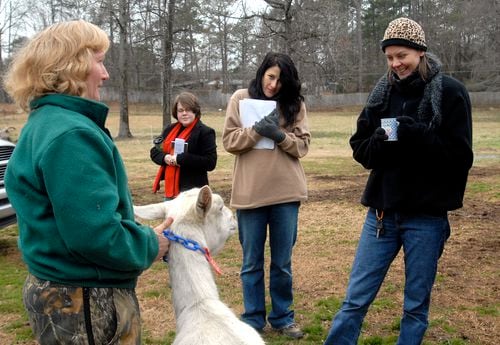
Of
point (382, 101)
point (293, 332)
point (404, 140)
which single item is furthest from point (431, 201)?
point (293, 332)

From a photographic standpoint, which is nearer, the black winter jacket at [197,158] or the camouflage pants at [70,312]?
the camouflage pants at [70,312]

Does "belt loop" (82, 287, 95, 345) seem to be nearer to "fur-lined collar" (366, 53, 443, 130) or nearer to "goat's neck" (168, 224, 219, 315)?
"goat's neck" (168, 224, 219, 315)

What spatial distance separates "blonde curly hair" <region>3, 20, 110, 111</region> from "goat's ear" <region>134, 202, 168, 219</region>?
2.90ft

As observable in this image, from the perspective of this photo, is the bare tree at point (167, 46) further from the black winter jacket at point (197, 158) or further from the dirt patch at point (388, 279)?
the black winter jacket at point (197, 158)

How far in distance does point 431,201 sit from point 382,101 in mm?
758

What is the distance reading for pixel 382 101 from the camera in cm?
383

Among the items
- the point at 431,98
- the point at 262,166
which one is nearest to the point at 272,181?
the point at 262,166

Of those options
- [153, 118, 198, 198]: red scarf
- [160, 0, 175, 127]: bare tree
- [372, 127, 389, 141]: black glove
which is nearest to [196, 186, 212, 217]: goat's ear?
[372, 127, 389, 141]: black glove

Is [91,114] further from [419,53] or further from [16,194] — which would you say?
[419,53]

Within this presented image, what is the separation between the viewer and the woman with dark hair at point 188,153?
6.12m

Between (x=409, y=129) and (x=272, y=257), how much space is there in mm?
1894

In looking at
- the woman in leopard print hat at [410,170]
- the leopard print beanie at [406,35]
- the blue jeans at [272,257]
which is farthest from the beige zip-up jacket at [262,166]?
the leopard print beanie at [406,35]

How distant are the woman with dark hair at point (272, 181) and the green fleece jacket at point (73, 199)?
2401 millimetres

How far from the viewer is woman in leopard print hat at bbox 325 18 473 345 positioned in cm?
354
